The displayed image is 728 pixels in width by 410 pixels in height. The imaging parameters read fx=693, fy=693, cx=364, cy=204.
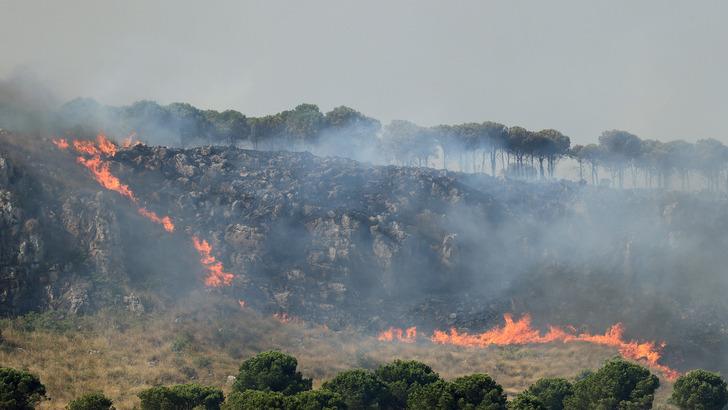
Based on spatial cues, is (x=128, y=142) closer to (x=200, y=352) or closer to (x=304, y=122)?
(x=304, y=122)

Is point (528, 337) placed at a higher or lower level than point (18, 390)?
lower

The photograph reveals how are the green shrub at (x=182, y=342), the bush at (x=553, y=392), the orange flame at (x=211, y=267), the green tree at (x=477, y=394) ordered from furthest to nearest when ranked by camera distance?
the orange flame at (x=211, y=267)
the green shrub at (x=182, y=342)
the bush at (x=553, y=392)
the green tree at (x=477, y=394)

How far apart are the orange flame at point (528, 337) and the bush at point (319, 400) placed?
44.8 meters

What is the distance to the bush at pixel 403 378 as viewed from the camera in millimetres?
66062

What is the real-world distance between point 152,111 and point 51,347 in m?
63.8

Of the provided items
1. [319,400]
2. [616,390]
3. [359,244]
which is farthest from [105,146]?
[616,390]

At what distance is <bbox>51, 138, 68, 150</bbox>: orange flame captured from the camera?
359 feet

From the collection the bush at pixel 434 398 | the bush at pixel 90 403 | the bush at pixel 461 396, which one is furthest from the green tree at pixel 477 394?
the bush at pixel 90 403

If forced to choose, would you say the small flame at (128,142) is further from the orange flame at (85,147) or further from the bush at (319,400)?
the bush at (319,400)

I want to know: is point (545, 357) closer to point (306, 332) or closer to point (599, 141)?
point (306, 332)

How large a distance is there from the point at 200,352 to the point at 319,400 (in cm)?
3204

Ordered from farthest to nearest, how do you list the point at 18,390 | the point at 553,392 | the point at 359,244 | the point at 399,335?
the point at 359,244, the point at 399,335, the point at 553,392, the point at 18,390

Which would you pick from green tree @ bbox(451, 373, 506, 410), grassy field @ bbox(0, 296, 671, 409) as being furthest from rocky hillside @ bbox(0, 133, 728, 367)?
green tree @ bbox(451, 373, 506, 410)

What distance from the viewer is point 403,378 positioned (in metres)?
67.7
